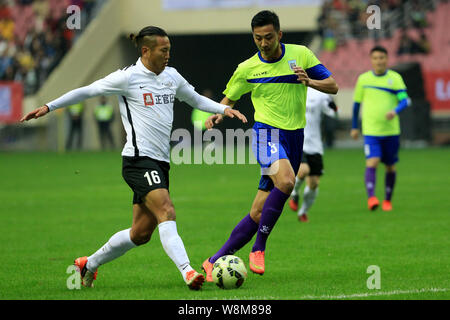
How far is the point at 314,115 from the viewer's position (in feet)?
41.7

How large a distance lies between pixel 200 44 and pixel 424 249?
29797mm

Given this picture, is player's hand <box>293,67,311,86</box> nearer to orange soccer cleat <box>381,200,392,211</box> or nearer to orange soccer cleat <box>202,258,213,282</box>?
orange soccer cleat <box>202,258,213,282</box>

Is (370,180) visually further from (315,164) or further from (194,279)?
(194,279)

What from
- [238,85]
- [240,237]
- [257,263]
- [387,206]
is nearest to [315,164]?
[387,206]

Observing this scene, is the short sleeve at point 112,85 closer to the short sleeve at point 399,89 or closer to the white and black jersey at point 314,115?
the white and black jersey at point 314,115

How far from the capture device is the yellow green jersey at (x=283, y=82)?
783 centimetres

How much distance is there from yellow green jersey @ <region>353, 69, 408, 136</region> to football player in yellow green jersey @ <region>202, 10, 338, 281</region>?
5.47 metres

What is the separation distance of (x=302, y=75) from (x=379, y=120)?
20.0 ft

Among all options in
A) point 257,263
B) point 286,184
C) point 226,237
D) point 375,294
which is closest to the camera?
point 375,294

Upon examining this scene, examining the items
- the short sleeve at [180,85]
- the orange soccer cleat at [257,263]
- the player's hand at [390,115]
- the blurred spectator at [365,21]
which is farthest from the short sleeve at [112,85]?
the blurred spectator at [365,21]

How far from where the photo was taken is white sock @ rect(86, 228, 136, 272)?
7.18 m

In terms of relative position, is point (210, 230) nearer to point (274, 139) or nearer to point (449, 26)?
point (274, 139)

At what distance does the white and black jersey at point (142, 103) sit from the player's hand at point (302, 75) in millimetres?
1090
